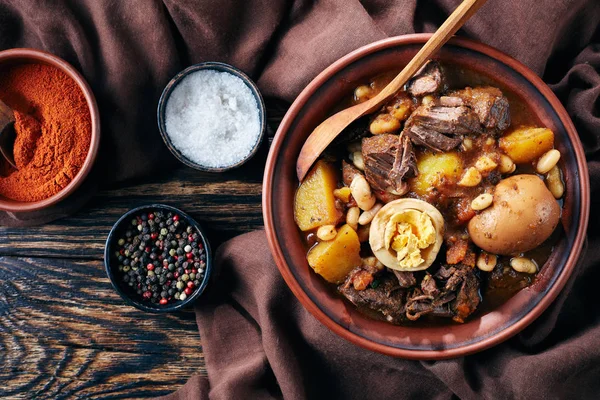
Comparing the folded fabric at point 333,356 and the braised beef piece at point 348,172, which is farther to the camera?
the folded fabric at point 333,356

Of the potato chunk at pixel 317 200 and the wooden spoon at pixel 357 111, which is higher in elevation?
the wooden spoon at pixel 357 111

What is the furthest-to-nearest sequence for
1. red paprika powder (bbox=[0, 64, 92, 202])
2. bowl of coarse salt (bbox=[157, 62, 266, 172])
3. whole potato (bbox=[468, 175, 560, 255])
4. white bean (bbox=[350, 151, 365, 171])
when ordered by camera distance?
bowl of coarse salt (bbox=[157, 62, 266, 172])
red paprika powder (bbox=[0, 64, 92, 202])
white bean (bbox=[350, 151, 365, 171])
whole potato (bbox=[468, 175, 560, 255])

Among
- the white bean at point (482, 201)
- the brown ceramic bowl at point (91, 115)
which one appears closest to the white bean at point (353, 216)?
the white bean at point (482, 201)

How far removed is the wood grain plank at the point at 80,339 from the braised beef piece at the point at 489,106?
1803 mm

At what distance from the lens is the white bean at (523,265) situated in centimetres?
273

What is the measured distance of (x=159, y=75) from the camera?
10.4 feet

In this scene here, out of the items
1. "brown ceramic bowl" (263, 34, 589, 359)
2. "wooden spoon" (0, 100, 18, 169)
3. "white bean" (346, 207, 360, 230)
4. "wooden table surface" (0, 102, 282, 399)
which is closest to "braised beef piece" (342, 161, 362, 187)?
"white bean" (346, 207, 360, 230)

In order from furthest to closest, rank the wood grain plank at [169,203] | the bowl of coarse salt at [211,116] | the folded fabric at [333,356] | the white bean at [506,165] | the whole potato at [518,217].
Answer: the wood grain plank at [169,203], the bowl of coarse salt at [211,116], the folded fabric at [333,356], the white bean at [506,165], the whole potato at [518,217]

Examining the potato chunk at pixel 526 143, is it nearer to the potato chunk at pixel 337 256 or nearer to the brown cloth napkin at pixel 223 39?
the brown cloth napkin at pixel 223 39

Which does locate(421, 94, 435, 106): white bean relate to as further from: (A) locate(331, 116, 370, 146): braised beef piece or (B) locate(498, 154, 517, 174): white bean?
(B) locate(498, 154, 517, 174): white bean

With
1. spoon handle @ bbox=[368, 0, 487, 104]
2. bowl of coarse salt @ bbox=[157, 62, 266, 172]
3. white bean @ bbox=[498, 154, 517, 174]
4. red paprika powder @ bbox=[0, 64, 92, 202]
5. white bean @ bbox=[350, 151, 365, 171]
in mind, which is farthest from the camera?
bowl of coarse salt @ bbox=[157, 62, 266, 172]

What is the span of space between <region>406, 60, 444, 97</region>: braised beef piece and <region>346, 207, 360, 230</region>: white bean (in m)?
0.56

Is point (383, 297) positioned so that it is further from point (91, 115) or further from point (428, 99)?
point (91, 115)

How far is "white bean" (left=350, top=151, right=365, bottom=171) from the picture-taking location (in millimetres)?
2803
